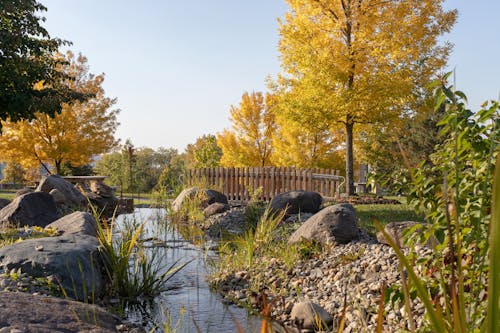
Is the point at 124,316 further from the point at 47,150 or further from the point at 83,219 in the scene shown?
the point at 47,150

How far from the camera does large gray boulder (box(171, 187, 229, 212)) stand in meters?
12.6

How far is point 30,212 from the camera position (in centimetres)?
913

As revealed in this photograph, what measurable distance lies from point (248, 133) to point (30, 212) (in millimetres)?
14694

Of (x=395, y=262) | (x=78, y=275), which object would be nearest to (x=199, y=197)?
(x=395, y=262)

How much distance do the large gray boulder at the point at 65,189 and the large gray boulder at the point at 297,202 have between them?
5043 mm

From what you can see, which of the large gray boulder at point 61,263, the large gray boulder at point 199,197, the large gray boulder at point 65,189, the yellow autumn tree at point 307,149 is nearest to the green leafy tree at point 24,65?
the large gray boulder at point 65,189

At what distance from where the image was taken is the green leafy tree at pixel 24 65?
437 inches

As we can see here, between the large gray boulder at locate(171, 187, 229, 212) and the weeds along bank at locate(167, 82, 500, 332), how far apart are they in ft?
14.9

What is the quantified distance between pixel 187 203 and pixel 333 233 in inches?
248

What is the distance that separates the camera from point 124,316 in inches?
182

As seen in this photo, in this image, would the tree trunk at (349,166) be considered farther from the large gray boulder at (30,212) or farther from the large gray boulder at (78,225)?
the large gray boulder at (78,225)

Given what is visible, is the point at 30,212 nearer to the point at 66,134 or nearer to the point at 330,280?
the point at 330,280

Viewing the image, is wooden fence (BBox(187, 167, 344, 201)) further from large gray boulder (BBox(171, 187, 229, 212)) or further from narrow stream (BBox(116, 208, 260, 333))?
narrow stream (BBox(116, 208, 260, 333))

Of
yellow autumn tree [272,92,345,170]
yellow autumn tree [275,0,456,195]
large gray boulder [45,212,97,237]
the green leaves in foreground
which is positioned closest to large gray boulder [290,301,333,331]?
large gray boulder [45,212,97,237]
